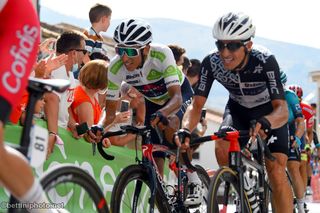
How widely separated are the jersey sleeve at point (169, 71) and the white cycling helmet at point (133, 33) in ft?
1.14

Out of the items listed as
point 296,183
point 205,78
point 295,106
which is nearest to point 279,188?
point 205,78

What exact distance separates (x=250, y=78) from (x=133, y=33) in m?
1.19

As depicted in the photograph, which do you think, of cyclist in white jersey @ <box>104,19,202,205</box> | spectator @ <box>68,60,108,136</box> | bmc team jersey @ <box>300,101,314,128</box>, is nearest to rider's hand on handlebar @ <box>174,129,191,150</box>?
cyclist in white jersey @ <box>104,19,202,205</box>

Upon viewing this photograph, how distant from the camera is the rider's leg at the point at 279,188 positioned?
757 centimetres

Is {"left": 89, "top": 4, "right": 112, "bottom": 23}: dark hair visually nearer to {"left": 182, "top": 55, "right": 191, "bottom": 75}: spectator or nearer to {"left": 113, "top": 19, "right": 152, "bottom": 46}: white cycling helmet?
{"left": 182, "top": 55, "right": 191, "bottom": 75}: spectator

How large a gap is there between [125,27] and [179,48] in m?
3.46

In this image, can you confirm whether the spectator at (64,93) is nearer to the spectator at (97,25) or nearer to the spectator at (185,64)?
the spectator at (97,25)

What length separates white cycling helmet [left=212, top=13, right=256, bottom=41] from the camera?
278 inches

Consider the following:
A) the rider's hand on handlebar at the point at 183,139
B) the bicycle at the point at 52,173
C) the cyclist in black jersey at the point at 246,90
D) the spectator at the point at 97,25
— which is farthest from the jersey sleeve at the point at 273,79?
the spectator at the point at 97,25

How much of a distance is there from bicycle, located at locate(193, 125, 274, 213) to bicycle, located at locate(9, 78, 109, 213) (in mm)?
1693

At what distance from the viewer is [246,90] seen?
760cm

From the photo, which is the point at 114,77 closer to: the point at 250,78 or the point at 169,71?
the point at 169,71

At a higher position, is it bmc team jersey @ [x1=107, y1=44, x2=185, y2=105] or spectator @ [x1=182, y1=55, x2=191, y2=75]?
spectator @ [x1=182, y1=55, x2=191, y2=75]

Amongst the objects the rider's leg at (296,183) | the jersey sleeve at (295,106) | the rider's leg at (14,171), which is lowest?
the rider's leg at (296,183)
